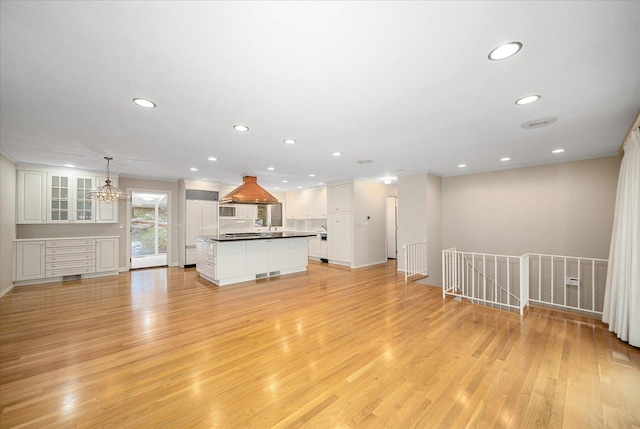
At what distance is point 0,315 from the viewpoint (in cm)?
368

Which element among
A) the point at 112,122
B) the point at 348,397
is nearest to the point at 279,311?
the point at 348,397

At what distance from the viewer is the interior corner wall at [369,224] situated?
724 centimetres

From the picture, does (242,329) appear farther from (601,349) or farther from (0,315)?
(601,349)

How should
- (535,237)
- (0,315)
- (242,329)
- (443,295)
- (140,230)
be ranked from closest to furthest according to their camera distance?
1. (242,329)
2. (0,315)
3. (443,295)
4. (535,237)
5. (140,230)

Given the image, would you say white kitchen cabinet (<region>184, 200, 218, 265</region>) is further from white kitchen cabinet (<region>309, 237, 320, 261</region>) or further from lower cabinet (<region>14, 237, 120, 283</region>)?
white kitchen cabinet (<region>309, 237, 320, 261</region>)

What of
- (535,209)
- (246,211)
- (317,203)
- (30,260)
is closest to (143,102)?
(30,260)

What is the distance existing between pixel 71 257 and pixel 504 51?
825cm

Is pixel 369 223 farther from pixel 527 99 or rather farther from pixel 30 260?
pixel 30 260

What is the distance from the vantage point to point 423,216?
6.30 meters

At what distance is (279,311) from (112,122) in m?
3.25

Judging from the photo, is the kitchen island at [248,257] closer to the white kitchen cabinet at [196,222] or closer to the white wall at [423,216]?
the white kitchen cabinet at [196,222]

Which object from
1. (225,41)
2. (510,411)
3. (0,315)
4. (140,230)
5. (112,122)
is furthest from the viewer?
(140,230)

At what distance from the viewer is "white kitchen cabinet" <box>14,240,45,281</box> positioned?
5.19 metres

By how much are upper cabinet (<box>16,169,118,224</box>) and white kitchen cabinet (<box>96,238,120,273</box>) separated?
1.80ft
